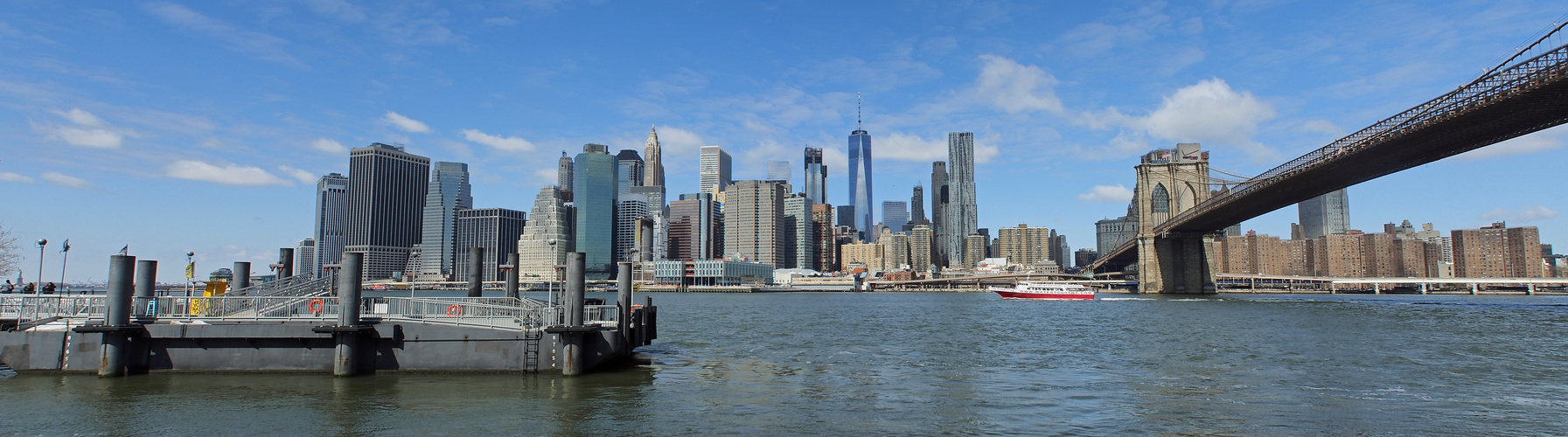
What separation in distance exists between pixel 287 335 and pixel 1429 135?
70.7 metres

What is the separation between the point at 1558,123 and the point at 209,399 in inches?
2855

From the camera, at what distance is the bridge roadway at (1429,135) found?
158 feet

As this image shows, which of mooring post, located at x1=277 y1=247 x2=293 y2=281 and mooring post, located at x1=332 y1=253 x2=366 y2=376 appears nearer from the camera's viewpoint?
mooring post, located at x1=332 y1=253 x2=366 y2=376

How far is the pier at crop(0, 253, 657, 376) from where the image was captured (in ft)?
79.3

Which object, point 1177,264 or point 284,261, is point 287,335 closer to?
point 284,261

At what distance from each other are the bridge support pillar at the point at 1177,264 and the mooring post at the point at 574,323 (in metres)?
112

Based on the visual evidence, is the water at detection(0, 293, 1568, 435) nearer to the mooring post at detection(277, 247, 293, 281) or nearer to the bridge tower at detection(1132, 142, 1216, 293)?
the mooring post at detection(277, 247, 293, 281)

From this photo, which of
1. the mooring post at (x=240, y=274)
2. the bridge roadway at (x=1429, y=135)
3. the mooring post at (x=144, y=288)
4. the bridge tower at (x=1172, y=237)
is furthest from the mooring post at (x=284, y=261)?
the bridge tower at (x=1172, y=237)

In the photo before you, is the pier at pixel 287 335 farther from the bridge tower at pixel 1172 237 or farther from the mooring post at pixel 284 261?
the bridge tower at pixel 1172 237

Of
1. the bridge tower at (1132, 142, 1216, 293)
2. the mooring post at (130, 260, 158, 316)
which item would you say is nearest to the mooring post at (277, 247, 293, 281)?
the mooring post at (130, 260, 158, 316)

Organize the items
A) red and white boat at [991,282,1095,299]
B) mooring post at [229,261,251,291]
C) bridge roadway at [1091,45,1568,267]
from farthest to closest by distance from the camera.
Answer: red and white boat at [991,282,1095,299] → bridge roadway at [1091,45,1568,267] → mooring post at [229,261,251,291]

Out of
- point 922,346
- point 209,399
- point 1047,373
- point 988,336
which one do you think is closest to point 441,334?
point 209,399

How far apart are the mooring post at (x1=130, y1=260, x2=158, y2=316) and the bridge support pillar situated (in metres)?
120

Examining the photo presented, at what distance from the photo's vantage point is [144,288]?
25266 mm
